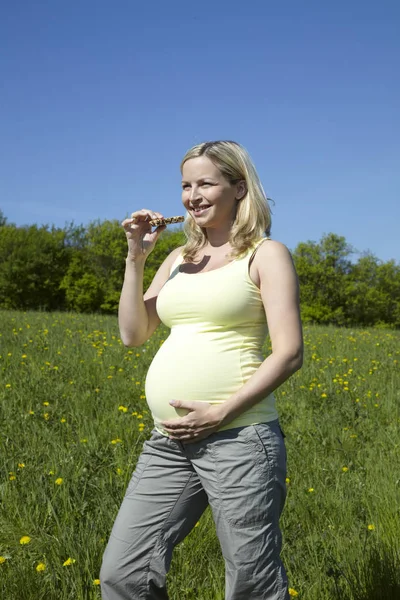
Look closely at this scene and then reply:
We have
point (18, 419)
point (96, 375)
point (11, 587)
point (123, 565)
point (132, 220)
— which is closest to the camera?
point (123, 565)

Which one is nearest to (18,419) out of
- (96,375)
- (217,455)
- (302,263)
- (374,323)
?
(96,375)

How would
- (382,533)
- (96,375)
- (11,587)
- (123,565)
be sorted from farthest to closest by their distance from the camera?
(96,375) < (382,533) < (11,587) < (123,565)

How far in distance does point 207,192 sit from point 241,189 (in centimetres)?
13

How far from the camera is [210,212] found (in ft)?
6.84

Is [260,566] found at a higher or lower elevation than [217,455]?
lower

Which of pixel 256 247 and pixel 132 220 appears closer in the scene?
pixel 256 247

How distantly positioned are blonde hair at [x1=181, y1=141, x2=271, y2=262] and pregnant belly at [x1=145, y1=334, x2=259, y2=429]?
1.14ft

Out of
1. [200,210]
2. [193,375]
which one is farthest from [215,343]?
[200,210]

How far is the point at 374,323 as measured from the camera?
50.2 metres

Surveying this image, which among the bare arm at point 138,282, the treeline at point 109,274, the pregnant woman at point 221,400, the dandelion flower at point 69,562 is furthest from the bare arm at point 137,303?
the treeline at point 109,274

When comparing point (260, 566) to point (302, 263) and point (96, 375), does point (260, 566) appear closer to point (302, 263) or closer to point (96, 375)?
point (96, 375)

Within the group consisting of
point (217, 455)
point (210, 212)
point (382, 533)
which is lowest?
point (382, 533)

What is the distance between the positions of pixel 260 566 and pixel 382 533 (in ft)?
4.88

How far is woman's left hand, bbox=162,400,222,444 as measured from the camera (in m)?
1.87
